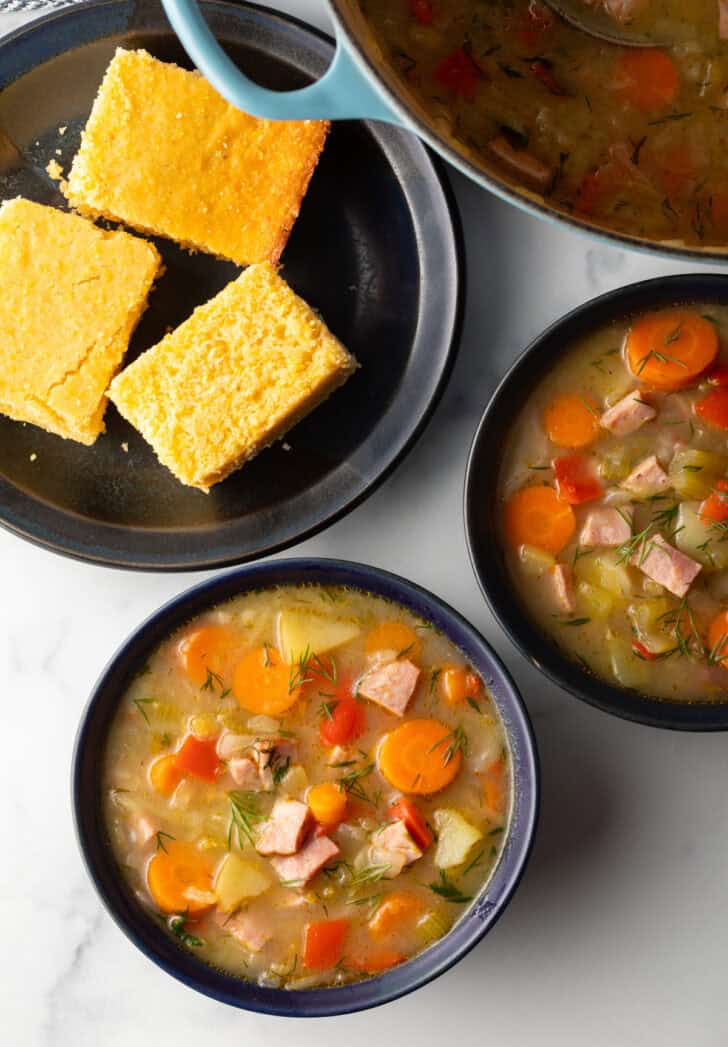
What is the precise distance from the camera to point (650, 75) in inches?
93.7

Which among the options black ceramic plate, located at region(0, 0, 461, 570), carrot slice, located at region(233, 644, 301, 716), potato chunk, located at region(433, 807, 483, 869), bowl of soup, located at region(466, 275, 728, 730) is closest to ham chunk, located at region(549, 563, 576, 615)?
bowl of soup, located at region(466, 275, 728, 730)

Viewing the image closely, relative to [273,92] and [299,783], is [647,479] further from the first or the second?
[273,92]

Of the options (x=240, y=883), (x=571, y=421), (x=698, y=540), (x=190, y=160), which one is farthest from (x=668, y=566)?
(x=190, y=160)

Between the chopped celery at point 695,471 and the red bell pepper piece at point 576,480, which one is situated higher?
the red bell pepper piece at point 576,480

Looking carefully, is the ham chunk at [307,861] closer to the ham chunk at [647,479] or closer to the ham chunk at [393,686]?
the ham chunk at [393,686]

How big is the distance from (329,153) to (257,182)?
0.23 meters

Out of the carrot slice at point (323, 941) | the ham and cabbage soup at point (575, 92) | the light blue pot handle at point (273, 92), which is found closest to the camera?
the light blue pot handle at point (273, 92)

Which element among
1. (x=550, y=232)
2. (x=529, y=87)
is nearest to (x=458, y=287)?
(x=550, y=232)

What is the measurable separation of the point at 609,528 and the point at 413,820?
929 millimetres

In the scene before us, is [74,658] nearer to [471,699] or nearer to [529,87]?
[471,699]

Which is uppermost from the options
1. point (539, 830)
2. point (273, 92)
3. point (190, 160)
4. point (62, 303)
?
point (273, 92)

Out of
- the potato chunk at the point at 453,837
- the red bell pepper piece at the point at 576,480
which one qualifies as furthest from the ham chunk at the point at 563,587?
the potato chunk at the point at 453,837

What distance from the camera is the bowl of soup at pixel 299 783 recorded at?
2.93 meters

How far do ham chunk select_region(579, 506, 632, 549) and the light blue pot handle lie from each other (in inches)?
49.1
